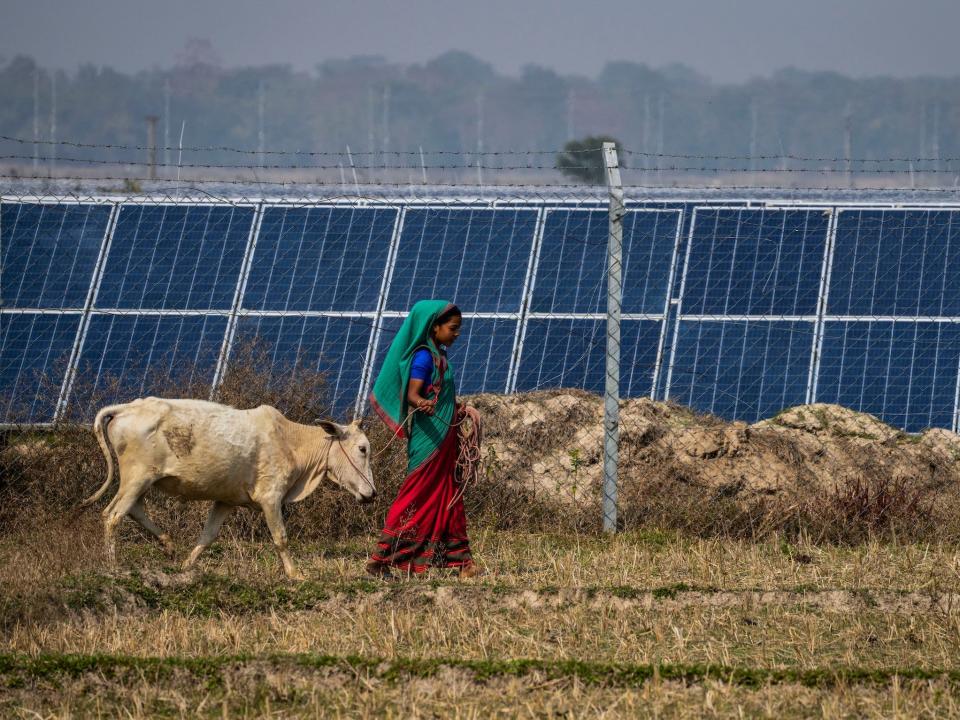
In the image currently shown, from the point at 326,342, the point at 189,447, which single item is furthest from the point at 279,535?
the point at 326,342

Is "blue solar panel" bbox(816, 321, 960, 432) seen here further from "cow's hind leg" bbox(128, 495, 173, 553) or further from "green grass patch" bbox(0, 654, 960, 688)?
"green grass patch" bbox(0, 654, 960, 688)

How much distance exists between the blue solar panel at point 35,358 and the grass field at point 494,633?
7.53ft

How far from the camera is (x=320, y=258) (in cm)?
1633

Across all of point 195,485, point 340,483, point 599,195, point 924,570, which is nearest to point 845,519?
point 924,570

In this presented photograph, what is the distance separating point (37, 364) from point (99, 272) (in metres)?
1.49

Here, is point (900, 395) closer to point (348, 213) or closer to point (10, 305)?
point (348, 213)

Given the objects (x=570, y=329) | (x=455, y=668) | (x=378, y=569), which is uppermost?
(x=570, y=329)

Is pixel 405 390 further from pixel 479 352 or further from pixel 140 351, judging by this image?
pixel 140 351

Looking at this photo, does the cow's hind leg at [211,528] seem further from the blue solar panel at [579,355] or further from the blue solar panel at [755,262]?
the blue solar panel at [755,262]

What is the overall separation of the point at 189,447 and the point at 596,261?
668 cm

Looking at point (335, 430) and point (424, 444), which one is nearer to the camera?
point (424, 444)

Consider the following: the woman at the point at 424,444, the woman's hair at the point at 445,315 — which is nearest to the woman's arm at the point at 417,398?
the woman at the point at 424,444

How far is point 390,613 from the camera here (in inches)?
352

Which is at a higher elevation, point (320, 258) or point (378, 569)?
point (320, 258)
